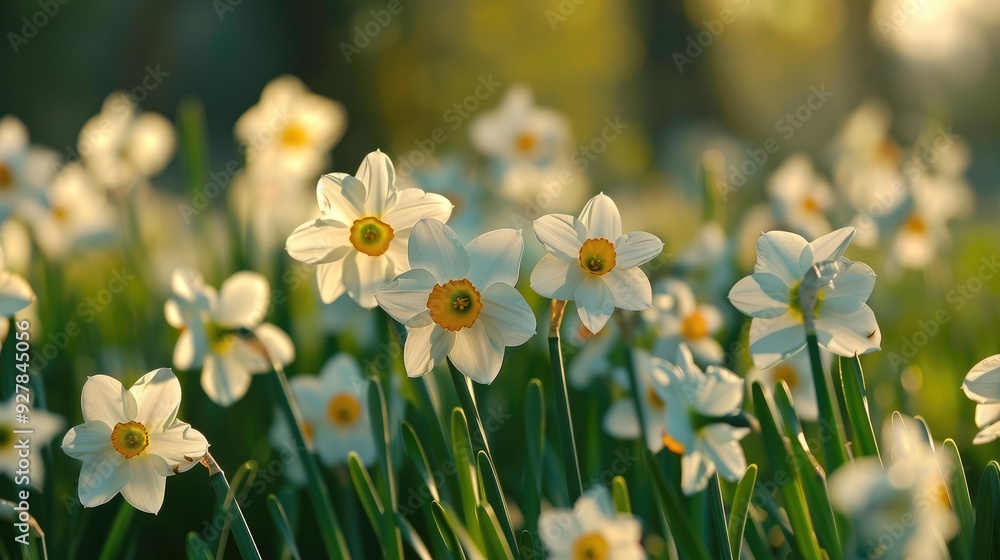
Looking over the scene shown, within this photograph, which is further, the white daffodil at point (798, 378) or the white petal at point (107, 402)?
the white daffodil at point (798, 378)

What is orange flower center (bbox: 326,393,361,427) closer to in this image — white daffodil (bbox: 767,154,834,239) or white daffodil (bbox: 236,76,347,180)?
white daffodil (bbox: 236,76,347,180)

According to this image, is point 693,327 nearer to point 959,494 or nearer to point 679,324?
point 679,324

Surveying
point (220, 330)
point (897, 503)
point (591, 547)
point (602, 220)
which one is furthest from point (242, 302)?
Result: point (897, 503)

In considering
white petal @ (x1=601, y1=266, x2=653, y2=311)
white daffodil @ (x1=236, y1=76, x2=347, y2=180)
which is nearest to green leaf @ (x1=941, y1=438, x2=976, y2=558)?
white petal @ (x1=601, y1=266, x2=653, y2=311)

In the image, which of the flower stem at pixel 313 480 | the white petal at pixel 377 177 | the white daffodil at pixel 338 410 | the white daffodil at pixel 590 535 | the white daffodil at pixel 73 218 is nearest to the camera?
the white daffodil at pixel 590 535

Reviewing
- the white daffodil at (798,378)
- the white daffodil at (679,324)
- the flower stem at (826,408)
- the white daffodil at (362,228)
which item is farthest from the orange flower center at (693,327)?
the white daffodil at (362,228)

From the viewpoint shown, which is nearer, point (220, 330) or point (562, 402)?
point (562, 402)

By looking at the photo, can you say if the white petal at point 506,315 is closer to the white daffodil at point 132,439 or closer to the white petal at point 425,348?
the white petal at point 425,348
